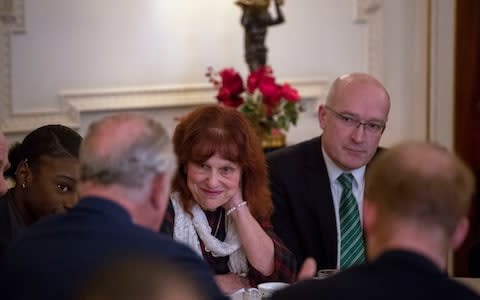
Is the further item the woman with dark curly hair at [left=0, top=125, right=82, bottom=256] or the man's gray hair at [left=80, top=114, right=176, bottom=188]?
the woman with dark curly hair at [left=0, top=125, right=82, bottom=256]

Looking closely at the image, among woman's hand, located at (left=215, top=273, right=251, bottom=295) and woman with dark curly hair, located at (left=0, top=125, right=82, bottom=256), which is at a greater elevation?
woman with dark curly hair, located at (left=0, top=125, right=82, bottom=256)

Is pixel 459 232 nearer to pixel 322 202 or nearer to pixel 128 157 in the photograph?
pixel 128 157

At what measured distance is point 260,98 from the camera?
16.1 ft

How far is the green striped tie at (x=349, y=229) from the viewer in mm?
3309

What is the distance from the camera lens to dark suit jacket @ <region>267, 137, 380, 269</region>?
3.40 meters

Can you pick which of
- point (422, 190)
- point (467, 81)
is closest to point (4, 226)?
point (422, 190)

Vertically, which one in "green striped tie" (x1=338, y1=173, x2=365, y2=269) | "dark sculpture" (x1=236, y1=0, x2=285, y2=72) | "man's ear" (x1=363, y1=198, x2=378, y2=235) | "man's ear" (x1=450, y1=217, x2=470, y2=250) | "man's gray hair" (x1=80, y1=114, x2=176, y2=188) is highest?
"dark sculpture" (x1=236, y1=0, x2=285, y2=72)


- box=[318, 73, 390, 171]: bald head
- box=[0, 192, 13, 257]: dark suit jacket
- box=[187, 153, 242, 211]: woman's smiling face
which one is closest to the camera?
box=[0, 192, 13, 257]: dark suit jacket

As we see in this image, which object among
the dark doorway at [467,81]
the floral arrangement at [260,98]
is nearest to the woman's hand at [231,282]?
the floral arrangement at [260,98]

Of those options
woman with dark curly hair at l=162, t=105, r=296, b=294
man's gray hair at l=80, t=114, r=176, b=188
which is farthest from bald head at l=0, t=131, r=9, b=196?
man's gray hair at l=80, t=114, r=176, b=188

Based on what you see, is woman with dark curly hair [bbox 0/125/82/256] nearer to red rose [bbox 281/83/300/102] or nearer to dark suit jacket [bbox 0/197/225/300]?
dark suit jacket [bbox 0/197/225/300]

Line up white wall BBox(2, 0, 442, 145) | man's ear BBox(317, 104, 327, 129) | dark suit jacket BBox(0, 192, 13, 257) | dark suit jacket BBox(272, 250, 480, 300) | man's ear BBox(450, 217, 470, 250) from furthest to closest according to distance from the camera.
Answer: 1. white wall BBox(2, 0, 442, 145)
2. man's ear BBox(317, 104, 327, 129)
3. dark suit jacket BBox(0, 192, 13, 257)
4. man's ear BBox(450, 217, 470, 250)
5. dark suit jacket BBox(272, 250, 480, 300)

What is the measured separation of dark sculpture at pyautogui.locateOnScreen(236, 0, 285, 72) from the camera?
16.7ft

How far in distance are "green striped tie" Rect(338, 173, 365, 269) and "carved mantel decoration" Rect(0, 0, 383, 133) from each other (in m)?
2.01
